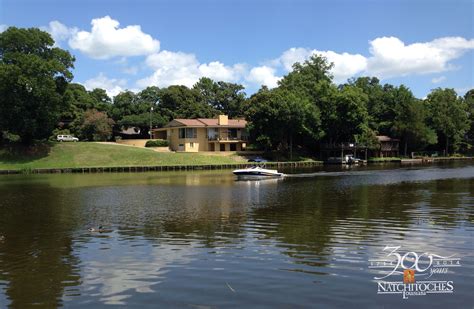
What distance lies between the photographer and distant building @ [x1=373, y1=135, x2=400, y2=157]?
337 ft

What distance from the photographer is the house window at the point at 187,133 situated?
9106cm

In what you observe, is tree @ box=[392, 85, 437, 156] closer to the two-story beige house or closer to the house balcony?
the house balcony

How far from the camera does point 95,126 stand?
91.0 metres

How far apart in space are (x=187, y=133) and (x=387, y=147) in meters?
47.9

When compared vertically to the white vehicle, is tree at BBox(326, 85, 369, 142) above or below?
above

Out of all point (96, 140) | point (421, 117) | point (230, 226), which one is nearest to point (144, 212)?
point (230, 226)

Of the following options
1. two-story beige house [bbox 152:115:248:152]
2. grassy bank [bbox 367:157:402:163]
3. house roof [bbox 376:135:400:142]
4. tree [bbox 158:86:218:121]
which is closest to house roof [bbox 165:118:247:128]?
two-story beige house [bbox 152:115:248:152]

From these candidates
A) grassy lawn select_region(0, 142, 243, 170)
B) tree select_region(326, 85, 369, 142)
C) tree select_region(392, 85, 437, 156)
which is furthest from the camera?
tree select_region(392, 85, 437, 156)

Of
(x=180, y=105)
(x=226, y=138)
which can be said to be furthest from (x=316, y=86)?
(x=180, y=105)

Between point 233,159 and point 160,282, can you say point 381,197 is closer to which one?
point 160,282

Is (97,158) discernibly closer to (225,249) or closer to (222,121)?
(222,121)

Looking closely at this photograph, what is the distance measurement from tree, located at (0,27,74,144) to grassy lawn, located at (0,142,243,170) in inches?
165

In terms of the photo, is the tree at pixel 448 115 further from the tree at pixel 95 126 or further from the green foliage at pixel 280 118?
the tree at pixel 95 126

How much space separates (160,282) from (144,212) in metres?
14.2
